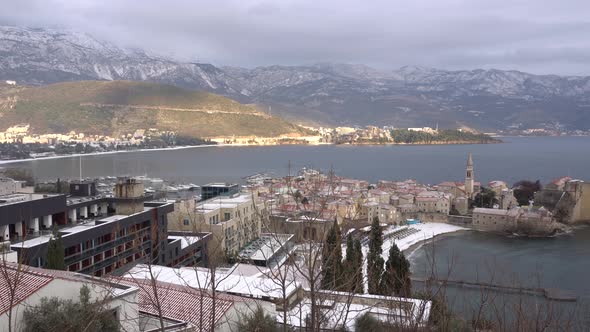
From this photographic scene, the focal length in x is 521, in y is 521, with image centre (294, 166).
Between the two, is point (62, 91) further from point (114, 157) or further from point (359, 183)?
point (359, 183)

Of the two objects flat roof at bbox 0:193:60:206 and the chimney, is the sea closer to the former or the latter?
the chimney

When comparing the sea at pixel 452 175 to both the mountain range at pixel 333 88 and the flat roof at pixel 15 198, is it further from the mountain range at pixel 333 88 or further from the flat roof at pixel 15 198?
the mountain range at pixel 333 88

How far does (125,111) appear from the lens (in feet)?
168

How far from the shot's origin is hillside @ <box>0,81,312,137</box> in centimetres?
4672

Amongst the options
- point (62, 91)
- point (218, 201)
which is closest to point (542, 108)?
point (62, 91)

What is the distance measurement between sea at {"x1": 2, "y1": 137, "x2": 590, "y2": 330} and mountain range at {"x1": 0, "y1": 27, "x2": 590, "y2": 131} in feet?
142

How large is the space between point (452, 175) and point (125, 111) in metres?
34.2

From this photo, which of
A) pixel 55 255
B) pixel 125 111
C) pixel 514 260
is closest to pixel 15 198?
pixel 55 255

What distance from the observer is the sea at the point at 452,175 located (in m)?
9.98

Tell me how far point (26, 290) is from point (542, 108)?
110244 millimetres

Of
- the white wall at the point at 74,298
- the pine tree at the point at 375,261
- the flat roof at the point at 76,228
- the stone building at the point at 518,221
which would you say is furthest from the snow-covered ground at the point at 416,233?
the white wall at the point at 74,298

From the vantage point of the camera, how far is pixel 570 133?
3442 inches

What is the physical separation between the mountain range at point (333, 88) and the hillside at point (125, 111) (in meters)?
24.2

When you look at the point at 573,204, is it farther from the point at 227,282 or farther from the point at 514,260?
the point at 227,282
